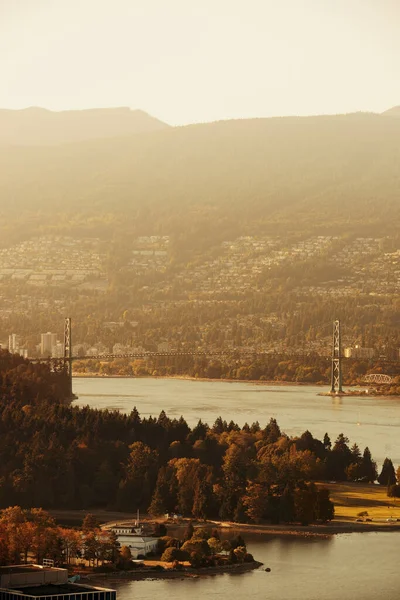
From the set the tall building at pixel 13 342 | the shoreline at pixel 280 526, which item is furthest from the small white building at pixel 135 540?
the tall building at pixel 13 342

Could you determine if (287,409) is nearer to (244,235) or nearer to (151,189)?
(244,235)

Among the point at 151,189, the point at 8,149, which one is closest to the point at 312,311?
the point at 151,189

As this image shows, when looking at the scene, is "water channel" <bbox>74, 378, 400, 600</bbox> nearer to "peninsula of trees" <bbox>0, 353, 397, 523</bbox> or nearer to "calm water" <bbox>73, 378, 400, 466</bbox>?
"calm water" <bbox>73, 378, 400, 466</bbox>

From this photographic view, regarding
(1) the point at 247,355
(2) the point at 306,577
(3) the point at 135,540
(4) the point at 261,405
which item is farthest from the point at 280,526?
(1) the point at 247,355

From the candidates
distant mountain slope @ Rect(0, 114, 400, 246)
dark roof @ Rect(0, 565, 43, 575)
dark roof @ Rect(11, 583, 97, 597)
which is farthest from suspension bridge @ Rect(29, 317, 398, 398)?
dark roof @ Rect(11, 583, 97, 597)

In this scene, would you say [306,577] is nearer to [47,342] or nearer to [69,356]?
[69,356]

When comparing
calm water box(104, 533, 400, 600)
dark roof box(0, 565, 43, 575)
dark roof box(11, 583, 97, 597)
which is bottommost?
calm water box(104, 533, 400, 600)
